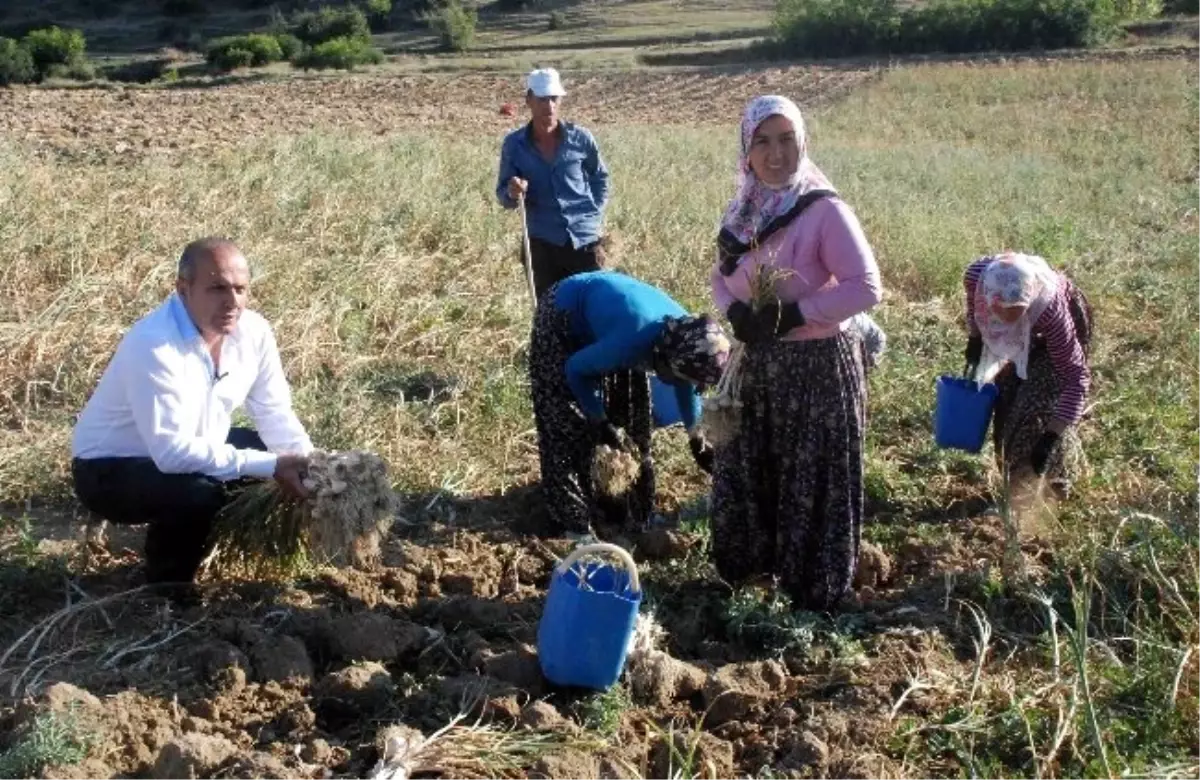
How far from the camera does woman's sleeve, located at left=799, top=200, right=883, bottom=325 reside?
3.27 m

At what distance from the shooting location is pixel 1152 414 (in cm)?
538

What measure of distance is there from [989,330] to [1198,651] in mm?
1374

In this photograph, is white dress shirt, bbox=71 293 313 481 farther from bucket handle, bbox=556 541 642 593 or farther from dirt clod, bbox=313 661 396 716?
bucket handle, bbox=556 541 642 593

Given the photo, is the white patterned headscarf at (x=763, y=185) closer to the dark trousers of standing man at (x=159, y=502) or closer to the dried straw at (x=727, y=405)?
the dried straw at (x=727, y=405)

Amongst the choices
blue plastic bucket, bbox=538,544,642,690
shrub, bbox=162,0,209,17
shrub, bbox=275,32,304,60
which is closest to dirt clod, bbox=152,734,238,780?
blue plastic bucket, bbox=538,544,642,690

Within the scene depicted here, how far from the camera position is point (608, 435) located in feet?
13.5

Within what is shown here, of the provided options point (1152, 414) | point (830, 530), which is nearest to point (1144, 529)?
point (830, 530)

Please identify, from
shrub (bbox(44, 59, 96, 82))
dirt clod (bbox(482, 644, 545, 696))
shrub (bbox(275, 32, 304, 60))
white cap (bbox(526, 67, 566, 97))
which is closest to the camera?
dirt clod (bbox(482, 644, 545, 696))

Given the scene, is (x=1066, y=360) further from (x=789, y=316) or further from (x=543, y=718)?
(x=543, y=718)

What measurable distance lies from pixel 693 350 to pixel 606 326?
1.14ft

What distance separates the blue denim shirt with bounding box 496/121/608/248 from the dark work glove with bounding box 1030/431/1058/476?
2306 mm

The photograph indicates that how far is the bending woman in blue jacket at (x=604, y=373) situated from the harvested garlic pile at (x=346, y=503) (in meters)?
0.74

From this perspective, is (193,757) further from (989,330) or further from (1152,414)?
(1152,414)

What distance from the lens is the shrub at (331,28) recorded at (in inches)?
1513
